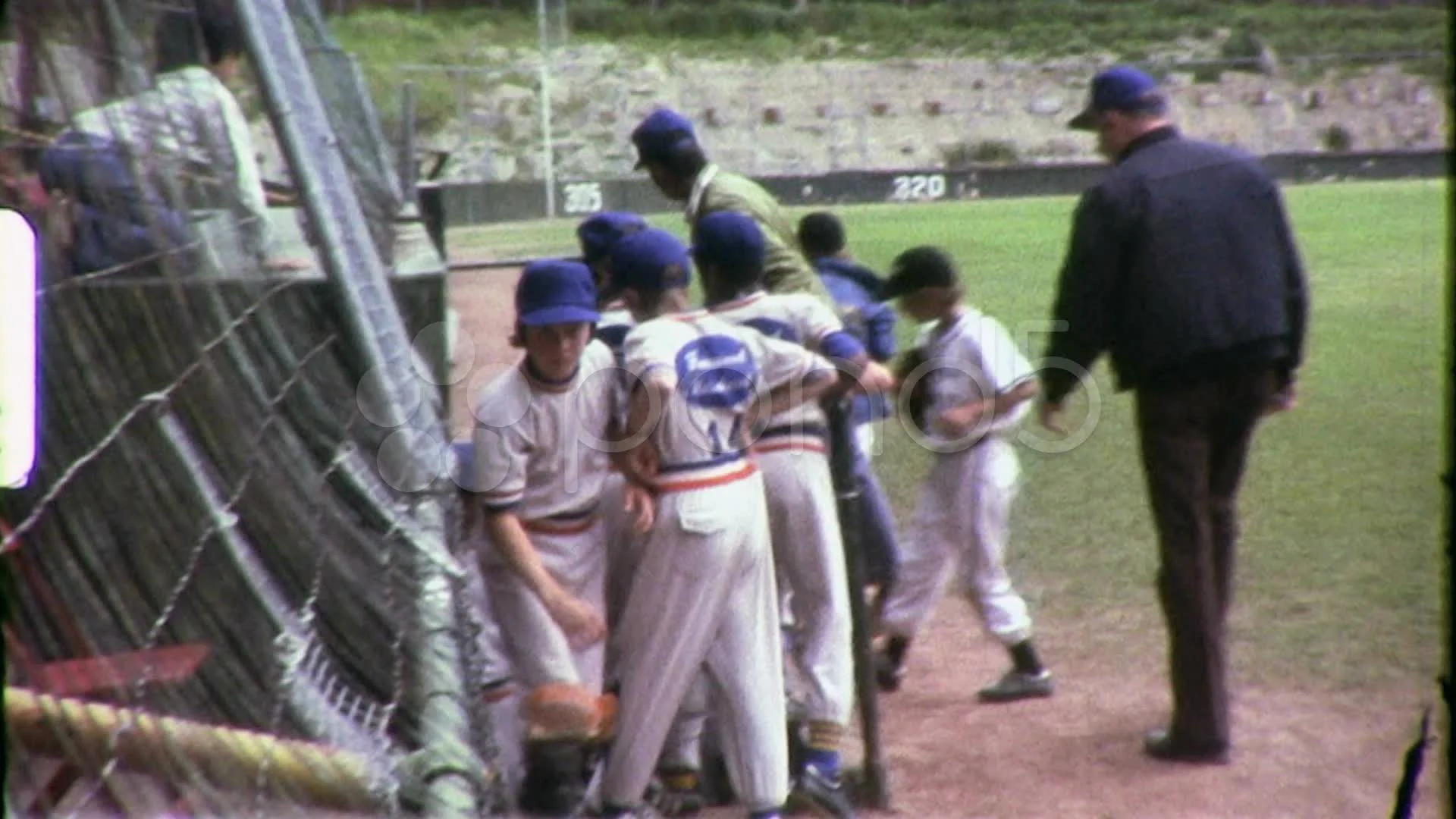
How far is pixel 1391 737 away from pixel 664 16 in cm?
1886

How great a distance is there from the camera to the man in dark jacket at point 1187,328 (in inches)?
146

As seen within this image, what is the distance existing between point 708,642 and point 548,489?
39 cm

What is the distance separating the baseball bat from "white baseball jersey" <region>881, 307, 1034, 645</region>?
56 cm

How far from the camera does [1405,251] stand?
1427 centimetres

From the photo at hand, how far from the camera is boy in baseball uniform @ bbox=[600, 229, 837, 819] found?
3248 mm

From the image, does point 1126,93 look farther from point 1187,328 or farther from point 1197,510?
point 1197,510

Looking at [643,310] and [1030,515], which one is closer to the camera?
[643,310]

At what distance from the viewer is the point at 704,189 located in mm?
3955

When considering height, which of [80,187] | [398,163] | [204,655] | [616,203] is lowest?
[616,203]

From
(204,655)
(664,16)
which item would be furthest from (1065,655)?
(664,16)

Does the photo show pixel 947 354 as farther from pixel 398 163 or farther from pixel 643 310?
pixel 398 163

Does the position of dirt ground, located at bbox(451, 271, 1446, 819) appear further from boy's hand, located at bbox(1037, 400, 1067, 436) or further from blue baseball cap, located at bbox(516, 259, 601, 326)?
blue baseball cap, located at bbox(516, 259, 601, 326)

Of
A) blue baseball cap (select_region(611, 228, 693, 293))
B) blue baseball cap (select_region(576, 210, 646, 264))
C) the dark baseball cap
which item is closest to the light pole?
the dark baseball cap

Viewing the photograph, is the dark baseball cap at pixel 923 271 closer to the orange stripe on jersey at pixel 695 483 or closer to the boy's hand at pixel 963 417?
the boy's hand at pixel 963 417
